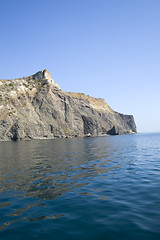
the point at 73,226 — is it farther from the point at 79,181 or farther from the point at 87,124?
the point at 87,124

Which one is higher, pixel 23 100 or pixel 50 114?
pixel 23 100

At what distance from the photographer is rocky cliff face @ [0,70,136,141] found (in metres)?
95.2

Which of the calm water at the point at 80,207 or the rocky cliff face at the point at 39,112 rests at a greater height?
the rocky cliff face at the point at 39,112

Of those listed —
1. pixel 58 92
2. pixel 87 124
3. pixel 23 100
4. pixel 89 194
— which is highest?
pixel 58 92

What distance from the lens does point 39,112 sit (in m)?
113

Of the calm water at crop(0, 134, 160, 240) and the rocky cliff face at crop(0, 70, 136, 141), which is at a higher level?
the rocky cliff face at crop(0, 70, 136, 141)

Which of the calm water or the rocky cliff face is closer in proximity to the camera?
the calm water

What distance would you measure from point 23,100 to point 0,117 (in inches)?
836

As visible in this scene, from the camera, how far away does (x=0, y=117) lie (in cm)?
9362

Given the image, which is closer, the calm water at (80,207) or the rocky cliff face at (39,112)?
the calm water at (80,207)

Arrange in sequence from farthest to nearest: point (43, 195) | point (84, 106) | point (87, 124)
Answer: point (84, 106), point (87, 124), point (43, 195)

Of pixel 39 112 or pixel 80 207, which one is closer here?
pixel 80 207

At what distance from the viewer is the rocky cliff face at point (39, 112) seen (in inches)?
3748

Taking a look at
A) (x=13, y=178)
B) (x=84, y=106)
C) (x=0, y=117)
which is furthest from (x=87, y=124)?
(x=13, y=178)
